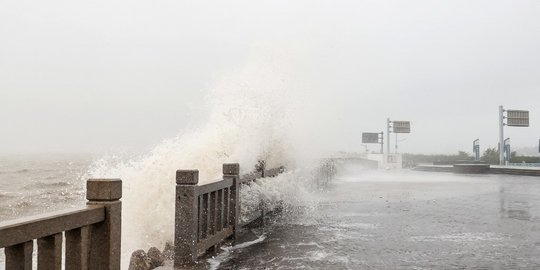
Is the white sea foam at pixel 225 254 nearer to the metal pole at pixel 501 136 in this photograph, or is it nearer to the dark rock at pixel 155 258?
the dark rock at pixel 155 258

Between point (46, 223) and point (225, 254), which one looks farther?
point (225, 254)

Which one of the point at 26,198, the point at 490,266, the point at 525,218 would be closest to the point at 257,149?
the point at 490,266

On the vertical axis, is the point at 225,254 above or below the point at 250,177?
below

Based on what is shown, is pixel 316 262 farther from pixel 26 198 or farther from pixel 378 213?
pixel 26 198

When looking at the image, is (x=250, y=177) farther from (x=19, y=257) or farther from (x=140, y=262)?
(x=19, y=257)

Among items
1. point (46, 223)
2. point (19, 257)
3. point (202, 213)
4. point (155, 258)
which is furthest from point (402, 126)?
point (19, 257)

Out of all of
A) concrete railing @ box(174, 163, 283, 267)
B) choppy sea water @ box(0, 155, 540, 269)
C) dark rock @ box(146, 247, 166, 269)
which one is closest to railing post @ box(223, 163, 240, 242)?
concrete railing @ box(174, 163, 283, 267)

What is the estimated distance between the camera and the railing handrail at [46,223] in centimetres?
242

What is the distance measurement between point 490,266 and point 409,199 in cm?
871

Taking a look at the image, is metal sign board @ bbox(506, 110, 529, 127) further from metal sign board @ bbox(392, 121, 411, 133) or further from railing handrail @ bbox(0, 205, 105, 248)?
railing handrail @ bbox(0, 205, 105, 248)

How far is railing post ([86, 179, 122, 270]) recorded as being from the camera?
3.33 m

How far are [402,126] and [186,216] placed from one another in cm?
7091

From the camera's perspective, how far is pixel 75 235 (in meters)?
3.09

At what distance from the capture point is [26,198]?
1280 inches
